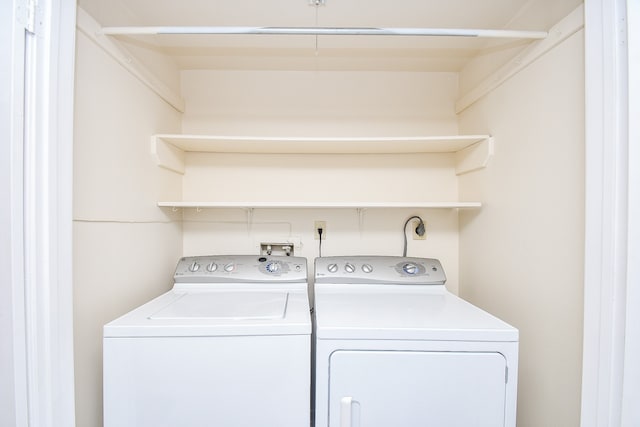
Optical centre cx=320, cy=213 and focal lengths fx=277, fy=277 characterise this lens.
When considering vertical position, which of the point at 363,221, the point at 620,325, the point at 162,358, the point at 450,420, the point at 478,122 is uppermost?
the point at 478,122

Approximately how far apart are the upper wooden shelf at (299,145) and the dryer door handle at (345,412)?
1.27 metres

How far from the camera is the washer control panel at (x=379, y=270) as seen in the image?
167 cm

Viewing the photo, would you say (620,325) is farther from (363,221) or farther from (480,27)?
(480,27)

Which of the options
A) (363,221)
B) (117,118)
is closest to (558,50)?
(363,221)

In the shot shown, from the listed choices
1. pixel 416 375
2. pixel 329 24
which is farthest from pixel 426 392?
pixel 329 24

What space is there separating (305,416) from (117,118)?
152cm

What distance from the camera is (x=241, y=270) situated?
1.67 m

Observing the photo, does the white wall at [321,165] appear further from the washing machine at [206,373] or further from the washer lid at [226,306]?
the washing machine at [206,373]

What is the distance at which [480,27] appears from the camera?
5.04ft

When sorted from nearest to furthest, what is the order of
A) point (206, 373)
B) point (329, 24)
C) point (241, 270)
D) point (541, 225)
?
point (206, 373), point (541, 225), point (329, 24), point (241, 270)

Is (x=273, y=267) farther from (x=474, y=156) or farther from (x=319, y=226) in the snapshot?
(x=474, y=156)

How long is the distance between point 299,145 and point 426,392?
143cm

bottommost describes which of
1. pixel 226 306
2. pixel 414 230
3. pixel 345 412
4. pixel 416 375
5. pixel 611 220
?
pixel 345 412

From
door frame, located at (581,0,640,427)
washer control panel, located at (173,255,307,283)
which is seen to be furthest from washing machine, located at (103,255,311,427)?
door frame, located at (581,0,640,427)
